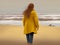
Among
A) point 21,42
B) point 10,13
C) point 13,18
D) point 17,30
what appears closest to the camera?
point 21,42

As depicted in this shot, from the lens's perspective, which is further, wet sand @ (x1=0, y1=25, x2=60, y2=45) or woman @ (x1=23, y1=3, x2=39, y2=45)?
wet sand @ (x1=0, y1=25, x2=60, y2=45)

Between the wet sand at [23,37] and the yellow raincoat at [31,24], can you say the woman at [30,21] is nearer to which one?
the yellow raincoat at [31,24]

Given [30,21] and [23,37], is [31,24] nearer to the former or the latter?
[30,21]

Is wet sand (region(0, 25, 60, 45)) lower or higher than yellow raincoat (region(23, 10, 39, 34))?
lower

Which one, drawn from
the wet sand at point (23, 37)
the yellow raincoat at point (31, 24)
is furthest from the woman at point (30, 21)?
the wet sand at point (23, 37)

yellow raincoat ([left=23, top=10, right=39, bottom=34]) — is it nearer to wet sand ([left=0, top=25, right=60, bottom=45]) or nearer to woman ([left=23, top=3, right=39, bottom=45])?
woman ([left=23, top=3, right=39, bottom=45])

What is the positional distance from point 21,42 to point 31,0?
8806mm

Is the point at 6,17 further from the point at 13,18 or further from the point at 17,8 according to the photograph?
the point at 17,8

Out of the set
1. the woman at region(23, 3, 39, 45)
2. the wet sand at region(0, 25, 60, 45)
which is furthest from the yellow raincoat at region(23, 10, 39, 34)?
the wet sand at region(0, 25, 60, 45)

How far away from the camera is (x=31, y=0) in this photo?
16.9 m

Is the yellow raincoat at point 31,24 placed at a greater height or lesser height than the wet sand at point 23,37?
greater

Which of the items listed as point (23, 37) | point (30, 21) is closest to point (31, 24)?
point (30, 21)

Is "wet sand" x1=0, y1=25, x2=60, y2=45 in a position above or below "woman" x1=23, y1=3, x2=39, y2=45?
below

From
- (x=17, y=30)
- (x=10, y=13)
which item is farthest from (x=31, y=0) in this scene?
(x=17, y=30)
